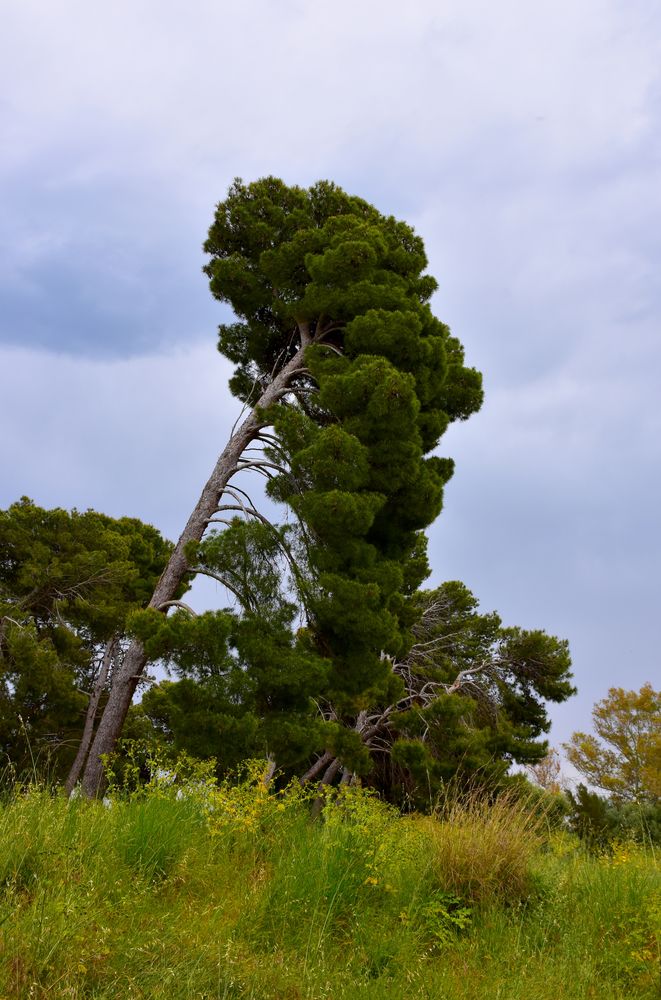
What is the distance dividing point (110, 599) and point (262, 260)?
439 inches

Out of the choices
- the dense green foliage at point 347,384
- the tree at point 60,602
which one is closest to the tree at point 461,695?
the dense green foliage at point 347,384

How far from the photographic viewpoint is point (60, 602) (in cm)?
1986

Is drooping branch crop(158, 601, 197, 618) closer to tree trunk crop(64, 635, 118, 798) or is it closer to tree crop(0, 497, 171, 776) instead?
tree crop(0, 497, 171, 776)

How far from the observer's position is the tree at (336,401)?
1038 centimetres

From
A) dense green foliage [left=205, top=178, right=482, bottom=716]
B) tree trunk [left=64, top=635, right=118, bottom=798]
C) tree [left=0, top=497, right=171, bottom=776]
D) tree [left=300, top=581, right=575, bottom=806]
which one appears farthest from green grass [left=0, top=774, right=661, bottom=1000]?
tree trunk [left=64, top=635, right=118, bottom=798]

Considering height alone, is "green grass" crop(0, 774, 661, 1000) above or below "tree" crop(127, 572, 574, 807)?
below

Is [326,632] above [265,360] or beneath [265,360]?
beneath

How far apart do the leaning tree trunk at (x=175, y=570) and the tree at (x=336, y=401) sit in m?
0.02

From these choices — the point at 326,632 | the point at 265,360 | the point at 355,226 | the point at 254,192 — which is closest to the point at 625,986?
the point at 326,632

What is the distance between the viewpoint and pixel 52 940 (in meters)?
3.24

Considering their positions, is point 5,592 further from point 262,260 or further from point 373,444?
point 373,444

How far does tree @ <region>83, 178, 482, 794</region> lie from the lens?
34.1 ft

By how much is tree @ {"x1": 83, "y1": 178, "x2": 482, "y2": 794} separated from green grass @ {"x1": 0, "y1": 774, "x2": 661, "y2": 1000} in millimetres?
4471

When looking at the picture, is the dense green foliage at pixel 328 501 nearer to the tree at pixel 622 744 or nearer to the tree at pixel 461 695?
the tree at pixel 461 695
